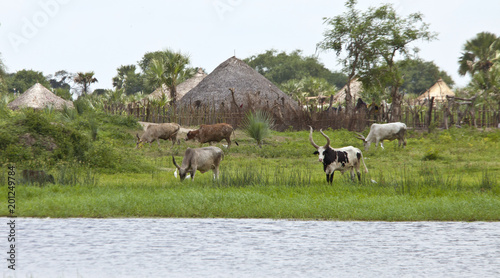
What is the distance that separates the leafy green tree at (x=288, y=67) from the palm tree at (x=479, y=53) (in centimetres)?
2356

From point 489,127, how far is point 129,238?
956 inches

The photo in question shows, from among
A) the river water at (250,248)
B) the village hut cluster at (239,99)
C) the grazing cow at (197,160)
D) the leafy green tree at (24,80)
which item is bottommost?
the river water at (250,248)

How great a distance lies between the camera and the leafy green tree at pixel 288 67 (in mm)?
71312

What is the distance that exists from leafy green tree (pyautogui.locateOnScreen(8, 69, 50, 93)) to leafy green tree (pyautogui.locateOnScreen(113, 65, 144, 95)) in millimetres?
10009

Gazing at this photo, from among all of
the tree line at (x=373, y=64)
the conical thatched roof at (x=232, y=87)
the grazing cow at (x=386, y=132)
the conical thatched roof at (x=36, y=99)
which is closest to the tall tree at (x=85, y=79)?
the tree line at (x=373, y=64)

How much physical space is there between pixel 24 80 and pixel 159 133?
169 feet

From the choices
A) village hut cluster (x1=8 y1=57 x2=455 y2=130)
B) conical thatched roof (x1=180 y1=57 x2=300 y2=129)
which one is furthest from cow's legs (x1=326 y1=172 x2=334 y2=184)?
conical thatched roof (x1=180 y1=57 x2=300 y2=129)

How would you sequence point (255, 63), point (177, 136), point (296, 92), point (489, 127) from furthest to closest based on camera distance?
point (255, 63) → point (296, 92) → point (489, 127) → point (177, 136)

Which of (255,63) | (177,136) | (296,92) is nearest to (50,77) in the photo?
(255,63)

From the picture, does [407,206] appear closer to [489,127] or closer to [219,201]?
[219,201]

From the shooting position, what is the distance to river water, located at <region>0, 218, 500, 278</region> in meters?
5.71

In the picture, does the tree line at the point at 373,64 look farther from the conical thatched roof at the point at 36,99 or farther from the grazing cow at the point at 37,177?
the grazing cow at the point at 37,177

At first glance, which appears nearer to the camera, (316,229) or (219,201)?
(316,229)

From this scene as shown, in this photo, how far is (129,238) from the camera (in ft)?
24.3
